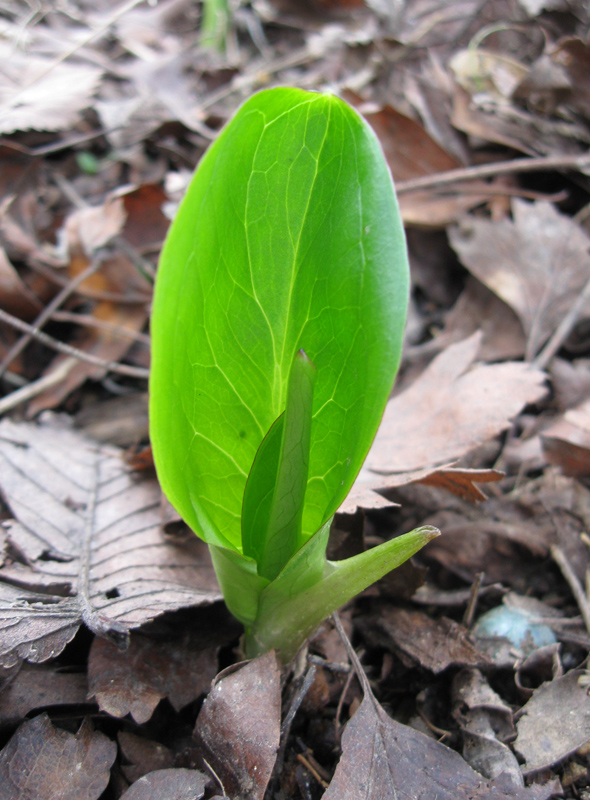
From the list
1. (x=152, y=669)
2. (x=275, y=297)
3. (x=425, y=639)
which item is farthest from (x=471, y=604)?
(x=275, y=297)

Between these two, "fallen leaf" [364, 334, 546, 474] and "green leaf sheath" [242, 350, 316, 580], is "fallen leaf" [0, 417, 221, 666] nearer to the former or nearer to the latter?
"green leaf sheath" [242, 350, 316, 580]

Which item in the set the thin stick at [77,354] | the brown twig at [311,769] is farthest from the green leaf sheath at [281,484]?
the thin stick at [77,354]

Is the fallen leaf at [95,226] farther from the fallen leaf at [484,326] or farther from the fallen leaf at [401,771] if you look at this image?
the fallen leaf at [401,771]

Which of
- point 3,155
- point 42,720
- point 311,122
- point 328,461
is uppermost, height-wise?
point 311,122

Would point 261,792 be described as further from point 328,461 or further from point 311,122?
point 311,122

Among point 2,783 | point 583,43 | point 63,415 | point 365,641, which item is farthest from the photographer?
point 583,43

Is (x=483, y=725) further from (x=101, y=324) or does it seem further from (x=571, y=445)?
(x=101, y=324)

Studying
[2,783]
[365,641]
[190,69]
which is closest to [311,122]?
[365,641]
